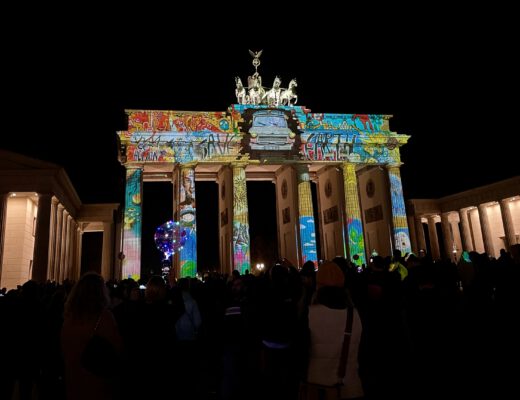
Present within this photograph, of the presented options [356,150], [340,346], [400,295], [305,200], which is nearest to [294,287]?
[340,346]

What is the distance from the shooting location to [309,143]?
40062 mm

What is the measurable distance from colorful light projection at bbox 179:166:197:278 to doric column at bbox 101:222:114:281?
892 cm

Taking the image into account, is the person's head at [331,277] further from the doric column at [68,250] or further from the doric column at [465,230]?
the doric column at [465,230]

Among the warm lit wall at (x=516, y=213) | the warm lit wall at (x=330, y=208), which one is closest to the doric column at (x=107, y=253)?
the warm lit wall at (x=330, y=208)

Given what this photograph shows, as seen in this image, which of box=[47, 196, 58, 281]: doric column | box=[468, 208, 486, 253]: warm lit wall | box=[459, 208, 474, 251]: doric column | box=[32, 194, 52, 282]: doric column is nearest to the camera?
box=[32, 194, 52, 282]: doric column

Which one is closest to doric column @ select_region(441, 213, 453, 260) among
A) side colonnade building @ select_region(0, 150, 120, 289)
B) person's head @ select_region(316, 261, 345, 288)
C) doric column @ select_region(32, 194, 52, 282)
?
side colonnade building @ select_region(0, 150, 120, 289)

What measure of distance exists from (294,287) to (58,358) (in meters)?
4.23

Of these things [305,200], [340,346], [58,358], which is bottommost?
[58,358]

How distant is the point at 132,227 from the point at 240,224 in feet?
31.8

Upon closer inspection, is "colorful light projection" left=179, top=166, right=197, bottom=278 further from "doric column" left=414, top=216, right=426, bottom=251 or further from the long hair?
the long hair

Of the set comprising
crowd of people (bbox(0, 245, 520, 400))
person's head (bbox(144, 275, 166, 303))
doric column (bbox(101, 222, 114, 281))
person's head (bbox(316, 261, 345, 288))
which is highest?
doric column (bbox(101, 222, 114, 281))

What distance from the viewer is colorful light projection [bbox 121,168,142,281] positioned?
34.7m

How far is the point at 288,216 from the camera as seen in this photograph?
139 feet

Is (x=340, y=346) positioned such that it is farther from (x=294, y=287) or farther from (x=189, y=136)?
(x=189, y=136)
